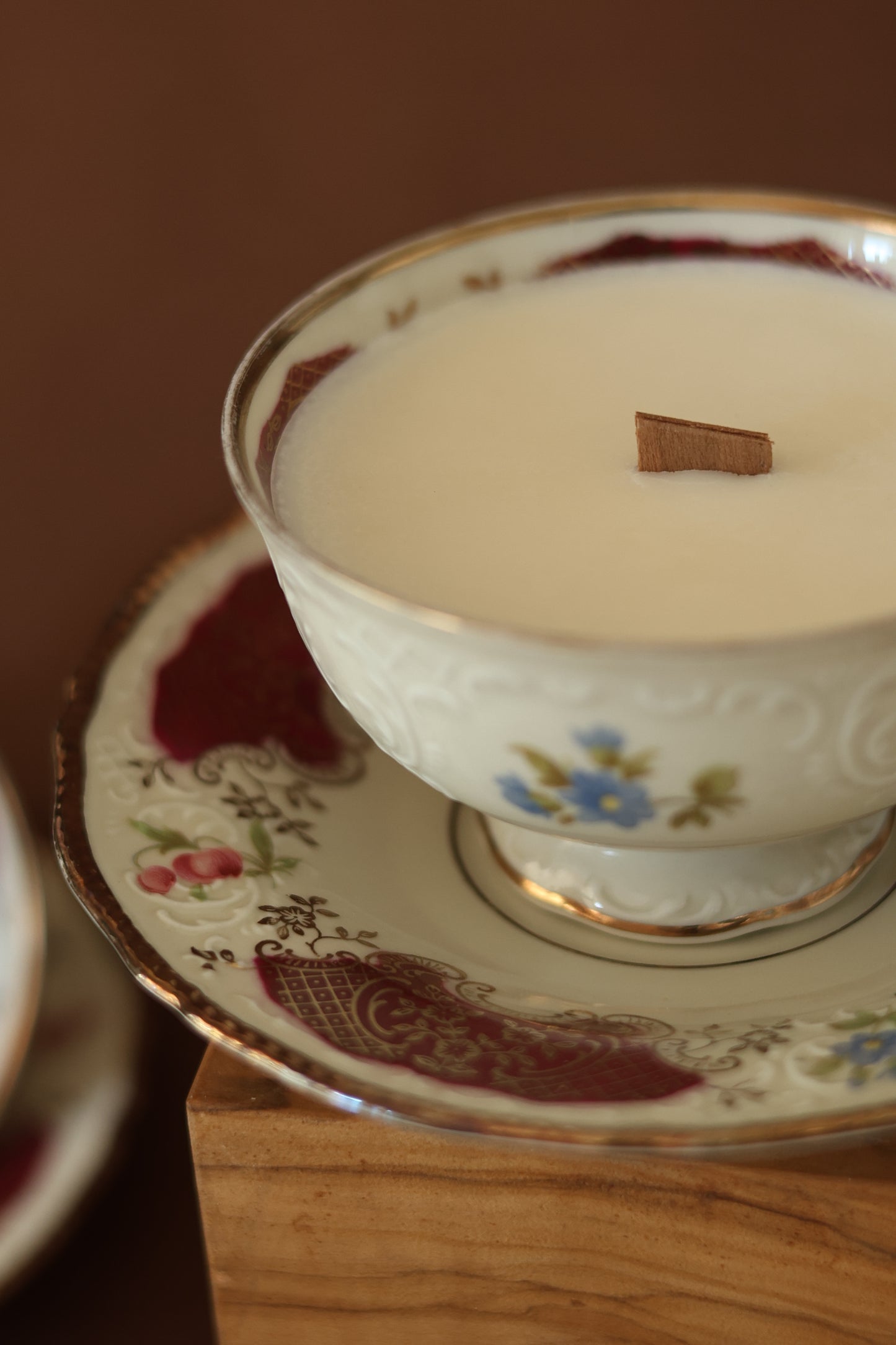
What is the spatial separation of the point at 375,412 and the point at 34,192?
65 centimetres

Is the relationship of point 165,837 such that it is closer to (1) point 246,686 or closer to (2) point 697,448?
(1) point 246,686

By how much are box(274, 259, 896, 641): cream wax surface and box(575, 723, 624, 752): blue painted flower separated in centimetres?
3

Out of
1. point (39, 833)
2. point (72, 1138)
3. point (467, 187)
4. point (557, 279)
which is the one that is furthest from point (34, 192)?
point (72, 1138)

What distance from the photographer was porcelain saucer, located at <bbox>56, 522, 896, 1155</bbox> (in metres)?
0.40

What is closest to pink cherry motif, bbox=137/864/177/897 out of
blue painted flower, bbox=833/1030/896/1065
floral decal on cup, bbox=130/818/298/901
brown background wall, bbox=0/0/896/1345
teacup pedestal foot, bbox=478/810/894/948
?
floral decal on cup, bbox=130/818/298/901

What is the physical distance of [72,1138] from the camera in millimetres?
689

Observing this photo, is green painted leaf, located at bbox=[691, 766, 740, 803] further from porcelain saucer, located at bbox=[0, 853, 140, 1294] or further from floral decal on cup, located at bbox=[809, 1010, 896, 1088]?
porcelain saucer, located at bbox=[0, 853, 140, 1294]

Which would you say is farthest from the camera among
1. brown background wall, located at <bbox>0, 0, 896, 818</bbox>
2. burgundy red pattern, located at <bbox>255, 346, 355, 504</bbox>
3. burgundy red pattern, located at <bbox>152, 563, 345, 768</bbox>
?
brown background wall, located at <bbox>0, 0, 896, 818</bbox>

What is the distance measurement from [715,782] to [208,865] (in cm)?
20

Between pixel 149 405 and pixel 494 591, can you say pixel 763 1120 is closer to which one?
pixel 494 591

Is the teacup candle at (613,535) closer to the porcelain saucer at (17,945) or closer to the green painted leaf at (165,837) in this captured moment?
the green painted leaf at (165,837)

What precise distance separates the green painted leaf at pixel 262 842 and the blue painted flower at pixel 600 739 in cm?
17

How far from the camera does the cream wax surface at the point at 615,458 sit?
42cm

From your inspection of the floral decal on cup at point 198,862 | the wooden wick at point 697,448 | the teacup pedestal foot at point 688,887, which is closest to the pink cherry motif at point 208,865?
the floral decal on cup at point 198,862
